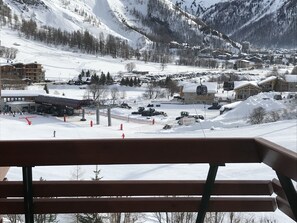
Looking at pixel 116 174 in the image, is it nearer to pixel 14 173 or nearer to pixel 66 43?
pixel 14 173

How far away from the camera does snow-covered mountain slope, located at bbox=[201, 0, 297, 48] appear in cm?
13462

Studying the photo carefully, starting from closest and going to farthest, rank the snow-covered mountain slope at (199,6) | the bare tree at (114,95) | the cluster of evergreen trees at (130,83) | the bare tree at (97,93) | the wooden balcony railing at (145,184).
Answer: the wooden balcony railing at (145,184) → the bare tree at (97,93) → the bare tree at (114,95) → the cluster of evergreen trees at (130,83) → the snow-covered mountain slope at (199,6)

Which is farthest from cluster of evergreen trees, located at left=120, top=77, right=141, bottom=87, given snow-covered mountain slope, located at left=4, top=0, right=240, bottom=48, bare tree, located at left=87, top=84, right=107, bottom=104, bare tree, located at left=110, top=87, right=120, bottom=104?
snow-covered mountain slope, located at left=4, top=0, right=240, bottom=48

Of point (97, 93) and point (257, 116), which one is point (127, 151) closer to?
point (257, 116)

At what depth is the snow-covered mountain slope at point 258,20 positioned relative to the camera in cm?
13462

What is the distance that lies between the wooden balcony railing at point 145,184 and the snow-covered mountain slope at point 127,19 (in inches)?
3334

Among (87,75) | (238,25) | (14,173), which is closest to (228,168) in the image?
(14,173)

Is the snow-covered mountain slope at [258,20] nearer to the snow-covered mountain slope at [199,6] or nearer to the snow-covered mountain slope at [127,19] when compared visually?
the snow-covered mountain slope at [199,6]

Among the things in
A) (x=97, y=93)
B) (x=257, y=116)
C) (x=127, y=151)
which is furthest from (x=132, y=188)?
(x=97, y=93)

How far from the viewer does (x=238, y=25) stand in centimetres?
15962

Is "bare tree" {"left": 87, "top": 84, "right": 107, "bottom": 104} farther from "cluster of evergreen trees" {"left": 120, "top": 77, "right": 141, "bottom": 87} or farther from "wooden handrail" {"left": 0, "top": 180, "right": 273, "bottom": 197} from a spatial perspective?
"wooden handrail" {"left": 0, "top": 180, "right": 273, "bottom": 197}

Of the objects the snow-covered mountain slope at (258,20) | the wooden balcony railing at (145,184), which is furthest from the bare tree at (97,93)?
the snow-covered mountain slope at (258,20)

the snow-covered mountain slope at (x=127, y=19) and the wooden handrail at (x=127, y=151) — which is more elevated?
the snow-covered mountain slope at (x=127, y=19)

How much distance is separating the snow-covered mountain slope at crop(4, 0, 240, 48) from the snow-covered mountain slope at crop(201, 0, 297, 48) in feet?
95.4
